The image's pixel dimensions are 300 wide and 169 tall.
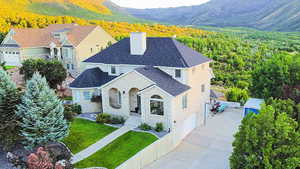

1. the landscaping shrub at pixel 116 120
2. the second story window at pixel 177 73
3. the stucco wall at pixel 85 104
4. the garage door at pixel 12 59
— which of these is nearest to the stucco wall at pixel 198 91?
the second story window at pixel 177 73

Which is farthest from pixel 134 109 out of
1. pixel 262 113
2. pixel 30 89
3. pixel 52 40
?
pixel 52 40

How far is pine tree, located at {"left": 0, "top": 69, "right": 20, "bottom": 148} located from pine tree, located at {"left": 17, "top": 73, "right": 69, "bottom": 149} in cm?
56

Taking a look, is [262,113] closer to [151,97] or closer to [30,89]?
[151,97]

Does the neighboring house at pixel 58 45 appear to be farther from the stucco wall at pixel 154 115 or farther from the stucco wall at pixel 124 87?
the stucco wall at pixel 154 115

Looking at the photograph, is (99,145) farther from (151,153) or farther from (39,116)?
(39,116)

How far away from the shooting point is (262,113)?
14.2 m

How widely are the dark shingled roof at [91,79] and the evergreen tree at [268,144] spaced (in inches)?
639

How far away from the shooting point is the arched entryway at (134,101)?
83.2 ft

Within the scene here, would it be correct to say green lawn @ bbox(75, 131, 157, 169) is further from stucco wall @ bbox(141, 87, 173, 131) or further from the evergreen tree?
the evergreen tree

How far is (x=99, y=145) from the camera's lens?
19.9 m

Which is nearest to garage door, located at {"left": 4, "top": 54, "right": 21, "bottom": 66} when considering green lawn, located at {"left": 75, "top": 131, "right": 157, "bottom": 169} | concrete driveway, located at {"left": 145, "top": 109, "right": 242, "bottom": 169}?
green lawn, located at {"left": 75, "top": 131, "right": 157, "bottom": 169}

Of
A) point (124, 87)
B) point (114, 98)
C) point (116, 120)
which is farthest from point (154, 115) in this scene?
point (114, 98)

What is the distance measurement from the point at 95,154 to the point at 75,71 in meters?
28.2

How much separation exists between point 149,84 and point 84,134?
6940 mm
